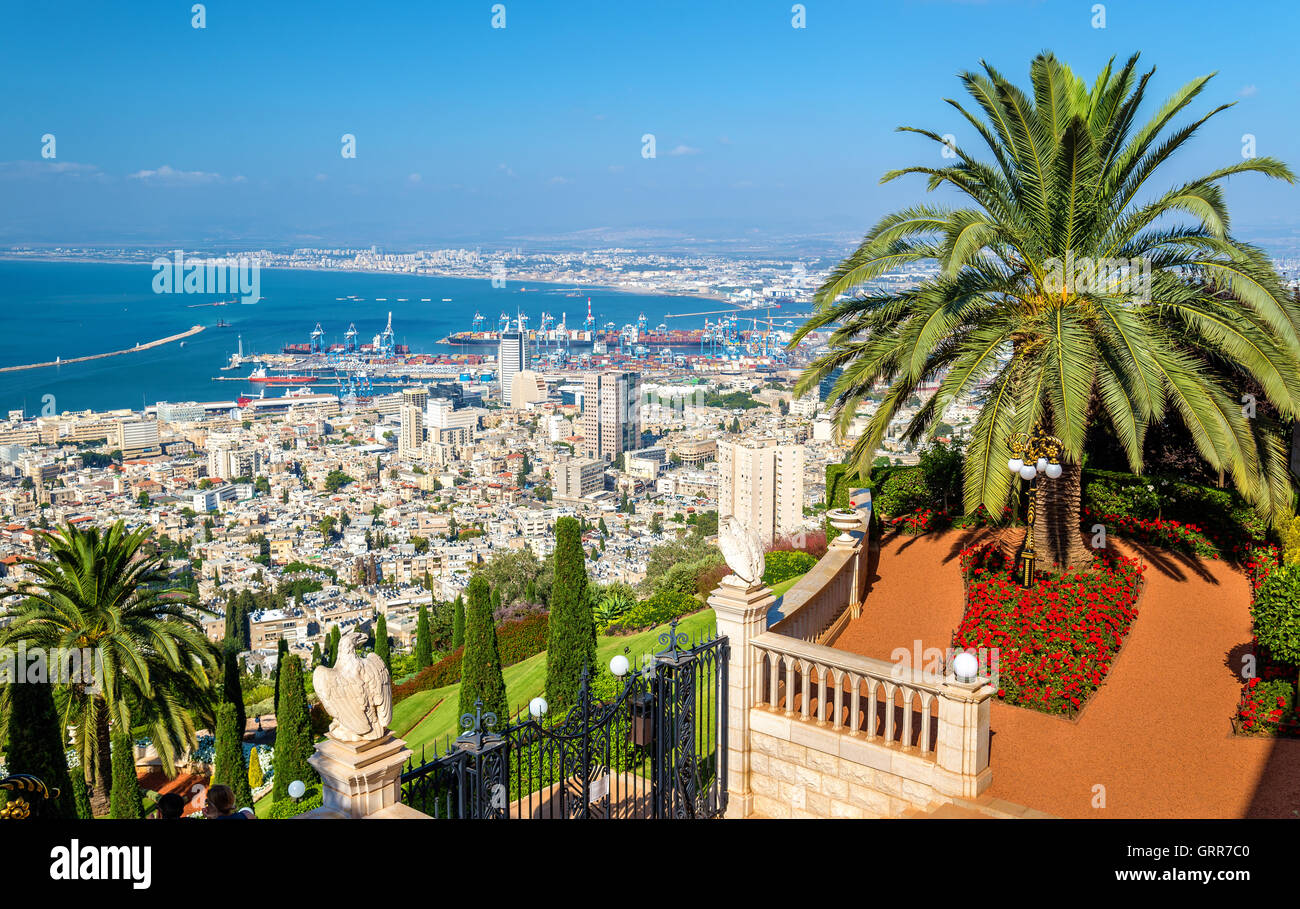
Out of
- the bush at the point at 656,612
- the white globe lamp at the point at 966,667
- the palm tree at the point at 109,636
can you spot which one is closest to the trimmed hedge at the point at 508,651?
the bush at the point at 656,612

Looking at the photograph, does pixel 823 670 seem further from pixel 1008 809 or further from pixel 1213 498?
pixel 1213 498

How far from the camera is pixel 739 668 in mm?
6465

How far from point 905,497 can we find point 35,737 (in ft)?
32.2

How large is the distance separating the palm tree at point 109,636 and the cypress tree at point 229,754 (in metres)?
1.25

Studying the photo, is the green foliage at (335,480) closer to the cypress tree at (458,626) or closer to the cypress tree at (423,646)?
the cypress tree at (423,646)

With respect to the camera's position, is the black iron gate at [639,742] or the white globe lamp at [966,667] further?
the white globe lamp at [966,667]

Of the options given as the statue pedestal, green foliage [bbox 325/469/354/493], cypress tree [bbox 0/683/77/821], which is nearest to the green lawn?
cypress tree [bbox 0/683/77/821]

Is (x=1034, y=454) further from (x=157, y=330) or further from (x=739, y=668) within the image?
(x=157, y=330)

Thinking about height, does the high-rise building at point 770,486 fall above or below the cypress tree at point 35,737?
below

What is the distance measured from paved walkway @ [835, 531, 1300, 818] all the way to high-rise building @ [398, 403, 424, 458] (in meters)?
96.5

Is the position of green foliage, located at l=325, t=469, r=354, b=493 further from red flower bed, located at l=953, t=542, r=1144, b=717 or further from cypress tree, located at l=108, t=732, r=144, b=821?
red flower bed, located at l=953, t=542, r=1144, b=717

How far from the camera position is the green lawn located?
15344mm

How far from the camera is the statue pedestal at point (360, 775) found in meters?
4.26

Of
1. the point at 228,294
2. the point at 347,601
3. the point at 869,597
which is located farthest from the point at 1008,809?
the point at 228,294
